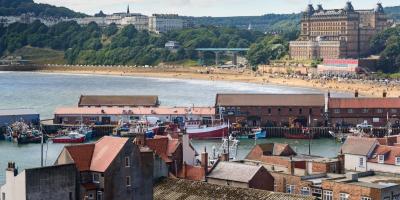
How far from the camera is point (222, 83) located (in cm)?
18325

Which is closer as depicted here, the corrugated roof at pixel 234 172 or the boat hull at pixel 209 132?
the corrugated roof at pixel 234 172

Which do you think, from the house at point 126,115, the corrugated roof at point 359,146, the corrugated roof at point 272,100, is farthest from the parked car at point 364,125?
the corrugated roof at point 359,146

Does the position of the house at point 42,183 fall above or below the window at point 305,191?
above

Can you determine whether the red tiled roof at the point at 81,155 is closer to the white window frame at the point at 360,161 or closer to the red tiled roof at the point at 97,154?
the red tiled roof at the point at 97,154

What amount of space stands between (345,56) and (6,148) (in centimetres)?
13252

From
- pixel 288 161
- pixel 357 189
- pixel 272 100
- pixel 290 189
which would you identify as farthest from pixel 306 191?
pixel 272 100

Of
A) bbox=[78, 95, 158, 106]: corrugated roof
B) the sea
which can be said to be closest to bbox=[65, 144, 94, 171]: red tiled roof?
the sea

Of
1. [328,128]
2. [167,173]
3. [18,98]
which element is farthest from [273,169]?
[18,98]

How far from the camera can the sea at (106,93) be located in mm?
71056

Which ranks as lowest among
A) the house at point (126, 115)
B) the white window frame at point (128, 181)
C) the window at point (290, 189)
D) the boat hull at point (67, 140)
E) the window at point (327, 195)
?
the boat hull at point (67, 140)

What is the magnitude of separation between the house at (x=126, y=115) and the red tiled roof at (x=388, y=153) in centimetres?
4295

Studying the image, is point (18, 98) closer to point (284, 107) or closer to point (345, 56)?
point (284, 107)

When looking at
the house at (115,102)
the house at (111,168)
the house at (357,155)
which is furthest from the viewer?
the house at (115,102)

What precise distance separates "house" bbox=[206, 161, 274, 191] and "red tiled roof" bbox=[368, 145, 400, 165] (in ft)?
31.8
